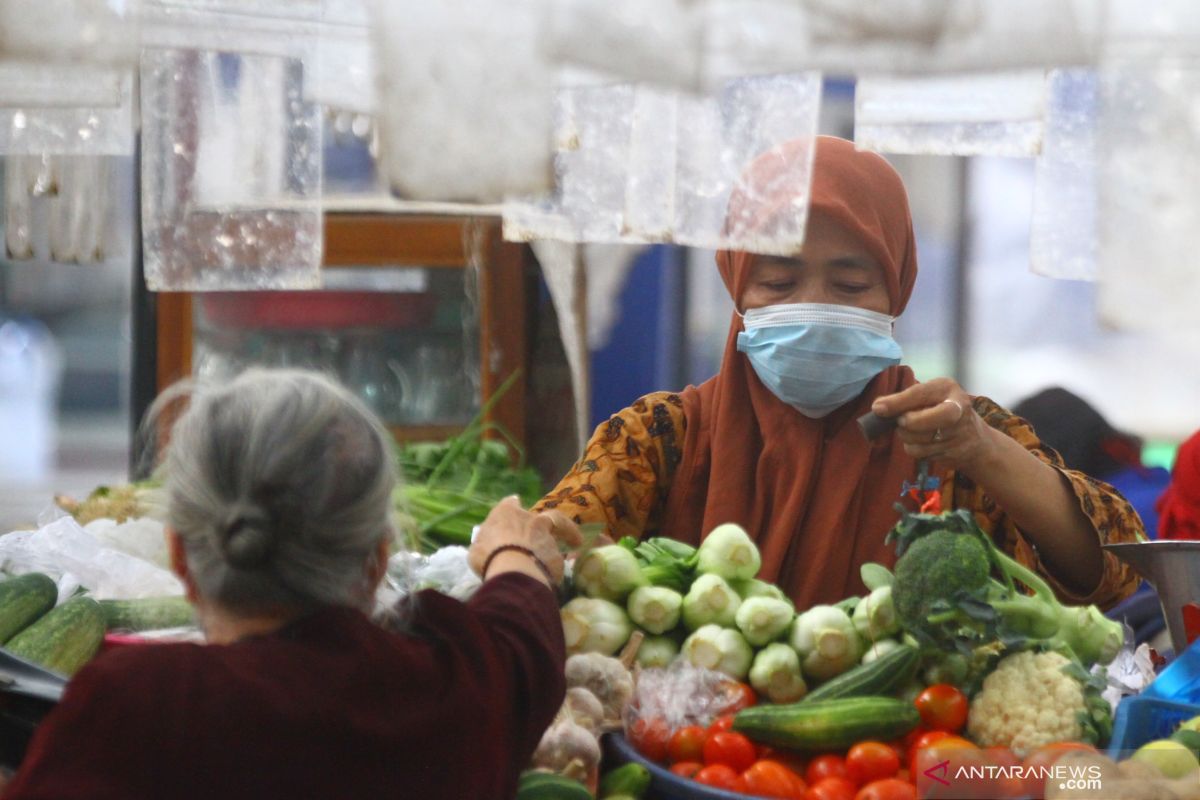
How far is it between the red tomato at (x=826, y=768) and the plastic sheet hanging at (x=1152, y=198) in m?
0.69

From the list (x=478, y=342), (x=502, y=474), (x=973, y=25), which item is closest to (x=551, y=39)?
(x=973, y=25)

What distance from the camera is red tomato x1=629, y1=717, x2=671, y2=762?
6.06ft

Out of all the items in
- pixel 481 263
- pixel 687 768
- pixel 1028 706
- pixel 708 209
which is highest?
pixel 708 209

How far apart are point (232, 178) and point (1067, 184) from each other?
127 cm

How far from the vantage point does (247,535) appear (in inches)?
54.7

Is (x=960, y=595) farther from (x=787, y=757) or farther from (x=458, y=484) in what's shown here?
(x=458, y=484)

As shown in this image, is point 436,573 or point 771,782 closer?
point 771,782

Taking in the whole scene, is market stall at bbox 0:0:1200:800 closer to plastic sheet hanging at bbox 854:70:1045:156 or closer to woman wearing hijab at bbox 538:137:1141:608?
plastic sheet hanging at bbox 854:70:1045:156

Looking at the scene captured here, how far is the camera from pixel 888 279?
2.61m

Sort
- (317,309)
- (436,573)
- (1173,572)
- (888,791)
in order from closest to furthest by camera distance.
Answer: (888,791) → (1173,572) → (436,573) → (317,309)

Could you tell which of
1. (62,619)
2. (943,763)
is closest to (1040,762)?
(943,763)

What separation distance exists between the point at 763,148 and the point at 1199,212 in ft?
1.89

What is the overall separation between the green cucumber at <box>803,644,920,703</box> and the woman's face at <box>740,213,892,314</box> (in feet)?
2.91

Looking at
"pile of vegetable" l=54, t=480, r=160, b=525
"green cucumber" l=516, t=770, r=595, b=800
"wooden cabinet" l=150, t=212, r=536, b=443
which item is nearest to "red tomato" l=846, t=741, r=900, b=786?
"green cucumber" l=516, t=770, r=595, b=800
